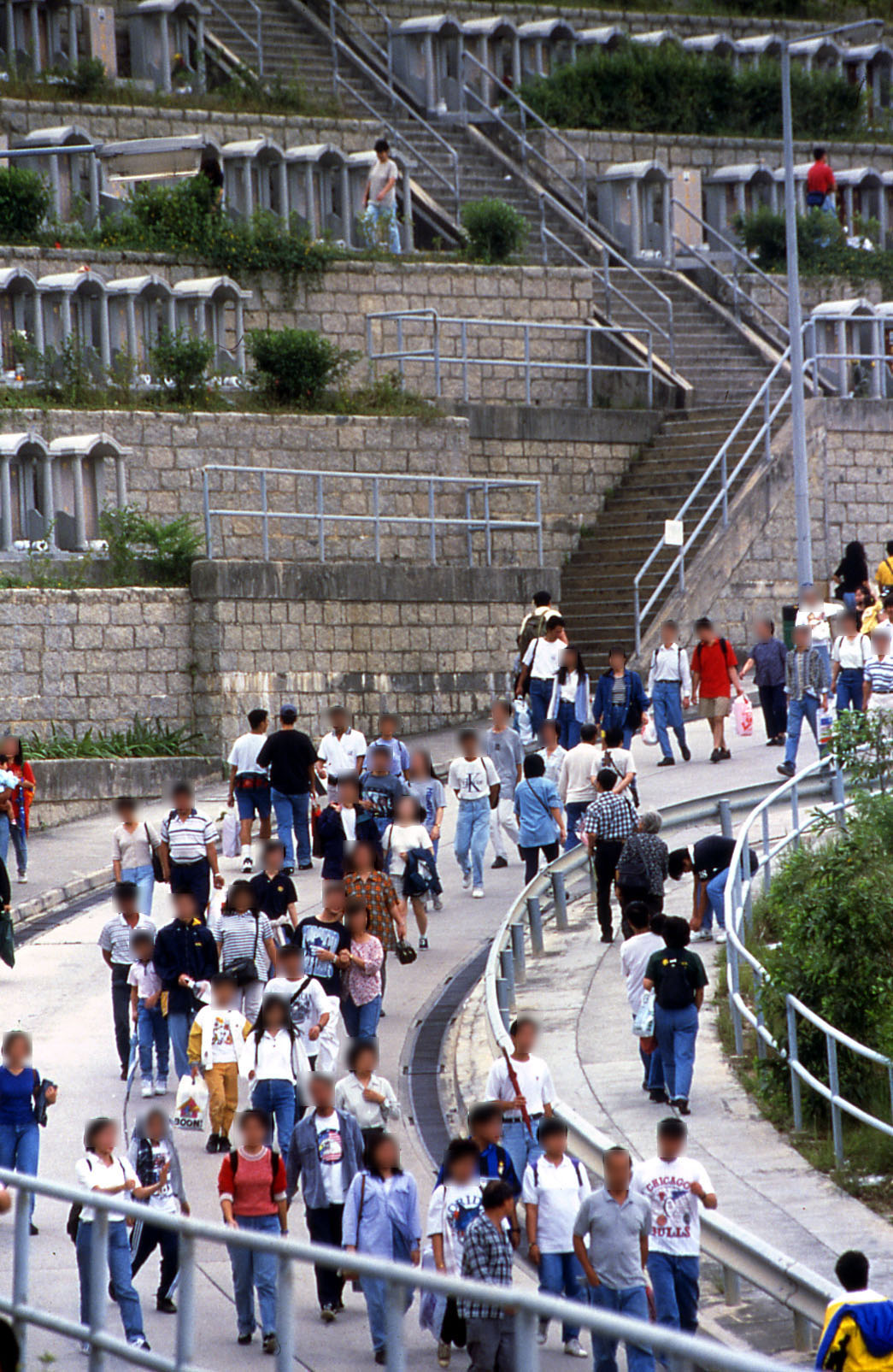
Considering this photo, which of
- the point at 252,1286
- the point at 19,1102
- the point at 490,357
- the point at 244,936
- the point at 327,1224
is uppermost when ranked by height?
the point at 490,357

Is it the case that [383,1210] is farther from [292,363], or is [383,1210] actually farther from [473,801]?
[292,363]

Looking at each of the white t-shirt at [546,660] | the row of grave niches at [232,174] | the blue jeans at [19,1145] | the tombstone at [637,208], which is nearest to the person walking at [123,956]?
the blue jeans at [19,1145]

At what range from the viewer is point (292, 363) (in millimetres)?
27188

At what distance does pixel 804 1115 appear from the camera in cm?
1286

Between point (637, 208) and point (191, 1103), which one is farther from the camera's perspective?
point (637, 208)

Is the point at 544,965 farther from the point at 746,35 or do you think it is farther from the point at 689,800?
the point at 746,35

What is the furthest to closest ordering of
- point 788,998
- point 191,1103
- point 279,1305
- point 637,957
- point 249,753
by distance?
point 249,753 < point 637,957 < point 788,998 < point 191,1103 < point 279,1305

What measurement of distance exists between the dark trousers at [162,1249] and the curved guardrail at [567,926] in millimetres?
2496

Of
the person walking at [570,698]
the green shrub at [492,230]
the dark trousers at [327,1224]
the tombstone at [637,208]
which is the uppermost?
the tombstone at [637,208]

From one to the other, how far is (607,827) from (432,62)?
74.7 feet

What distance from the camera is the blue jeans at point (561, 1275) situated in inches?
379

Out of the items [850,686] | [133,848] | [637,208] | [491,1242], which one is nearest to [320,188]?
[637,208]

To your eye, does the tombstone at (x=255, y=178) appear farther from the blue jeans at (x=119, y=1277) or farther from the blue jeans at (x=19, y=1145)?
the blue jeans at (x=119, y=1277)

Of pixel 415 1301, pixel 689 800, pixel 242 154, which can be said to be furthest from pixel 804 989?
pixel 242 154
